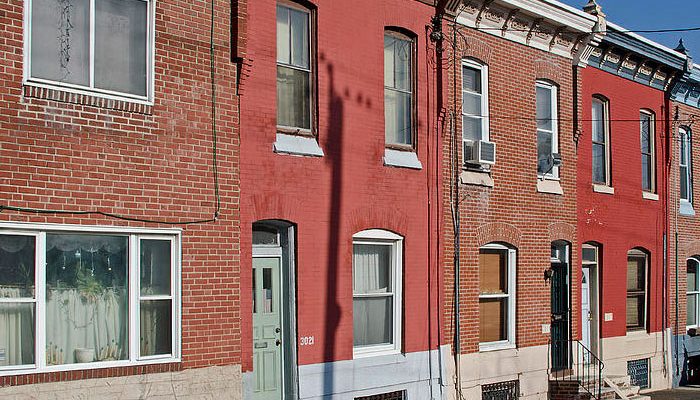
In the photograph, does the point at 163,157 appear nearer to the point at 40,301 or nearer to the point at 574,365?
the point at 40,301

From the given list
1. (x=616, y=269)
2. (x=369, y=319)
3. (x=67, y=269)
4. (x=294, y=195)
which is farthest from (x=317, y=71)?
(x=616, y=269)

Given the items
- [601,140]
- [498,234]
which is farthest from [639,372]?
[498,234]

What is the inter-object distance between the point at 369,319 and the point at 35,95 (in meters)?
6.43

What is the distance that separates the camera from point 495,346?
55.3 ft

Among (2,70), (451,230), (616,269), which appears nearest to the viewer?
(2,70)

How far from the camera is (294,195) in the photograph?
1302 cm

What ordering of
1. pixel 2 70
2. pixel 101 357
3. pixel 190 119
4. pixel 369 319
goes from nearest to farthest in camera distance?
pixel 2 70 → pixel 101 357 → pixel 190 119 → pixel 369 319

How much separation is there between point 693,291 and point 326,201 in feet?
45.5

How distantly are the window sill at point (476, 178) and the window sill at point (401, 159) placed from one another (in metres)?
1.21

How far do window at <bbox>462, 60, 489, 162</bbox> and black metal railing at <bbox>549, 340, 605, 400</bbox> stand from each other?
443cm

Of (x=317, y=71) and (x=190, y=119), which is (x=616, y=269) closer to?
(x=317, y=71)

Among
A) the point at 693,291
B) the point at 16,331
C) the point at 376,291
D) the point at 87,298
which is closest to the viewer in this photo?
the point at 16,331

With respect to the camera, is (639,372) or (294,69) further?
(639,372)

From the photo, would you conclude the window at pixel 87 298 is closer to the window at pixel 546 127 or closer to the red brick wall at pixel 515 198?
the red brick wall at pixel 515 198
